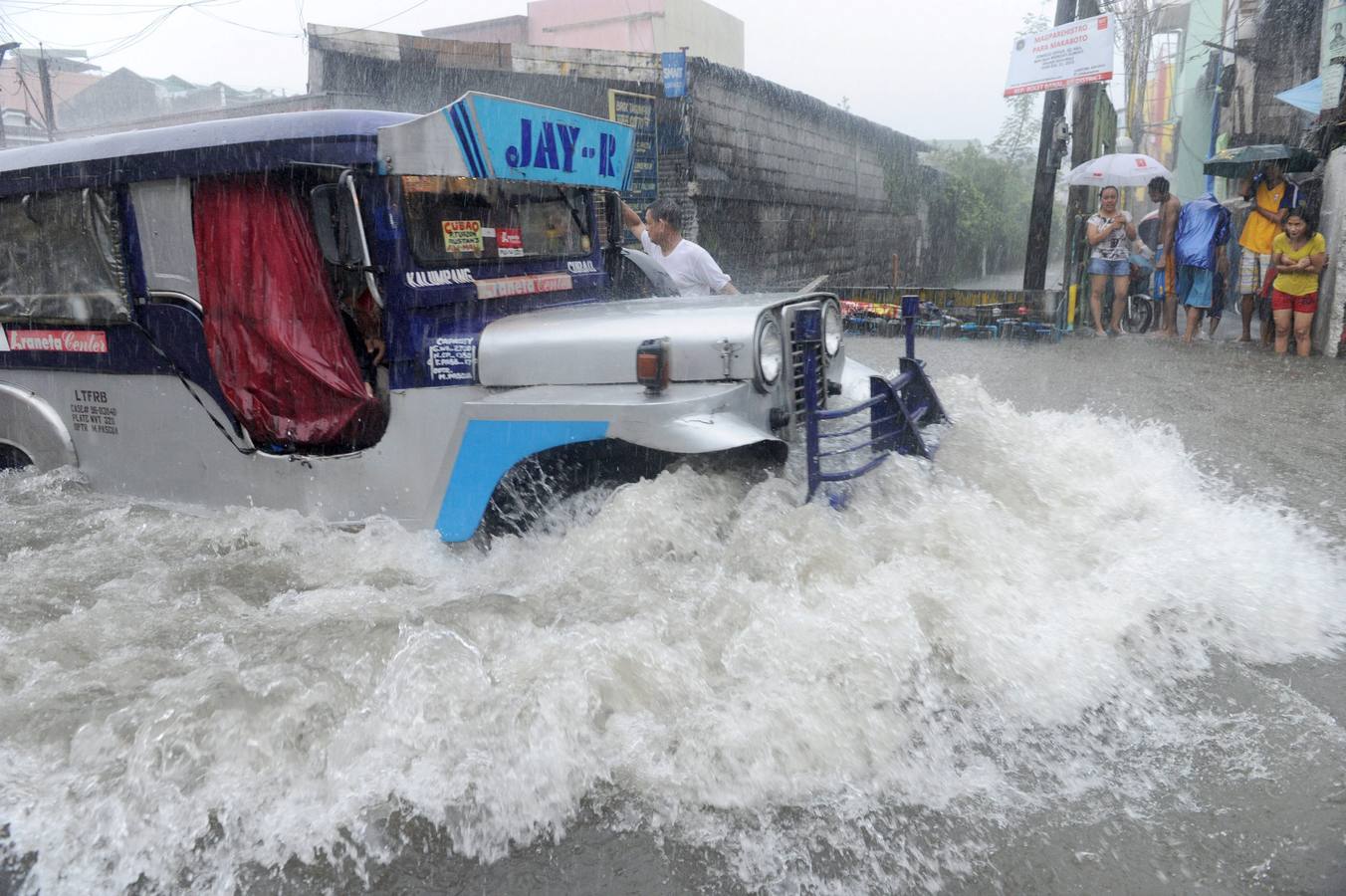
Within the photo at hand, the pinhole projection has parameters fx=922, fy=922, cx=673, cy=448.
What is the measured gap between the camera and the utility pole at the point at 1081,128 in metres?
12.8

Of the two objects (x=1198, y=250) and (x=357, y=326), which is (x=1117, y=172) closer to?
(x=1198, y=250)

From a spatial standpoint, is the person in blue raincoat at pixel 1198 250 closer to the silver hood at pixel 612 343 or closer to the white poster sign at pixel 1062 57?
the white poster sign at pixel 1062 57

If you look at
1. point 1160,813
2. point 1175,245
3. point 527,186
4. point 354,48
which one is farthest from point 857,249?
point 1160,813

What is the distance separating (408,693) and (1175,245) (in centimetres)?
1104

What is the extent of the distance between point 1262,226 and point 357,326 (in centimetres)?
1018

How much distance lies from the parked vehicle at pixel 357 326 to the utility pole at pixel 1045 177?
10.5 m

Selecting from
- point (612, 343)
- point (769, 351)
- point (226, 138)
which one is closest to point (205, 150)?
point (226, 138)

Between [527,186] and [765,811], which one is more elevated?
[527,186]

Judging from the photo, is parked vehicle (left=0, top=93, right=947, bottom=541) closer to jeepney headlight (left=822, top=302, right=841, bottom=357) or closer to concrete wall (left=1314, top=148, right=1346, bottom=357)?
jeepney headlight (left=822, top=302, right=841, bottom=357)

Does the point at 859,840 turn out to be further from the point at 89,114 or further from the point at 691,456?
the point at 89,114

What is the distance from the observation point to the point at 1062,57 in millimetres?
12602

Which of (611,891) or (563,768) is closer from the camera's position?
(611,891)

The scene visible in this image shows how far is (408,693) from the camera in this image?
2809 millimetres

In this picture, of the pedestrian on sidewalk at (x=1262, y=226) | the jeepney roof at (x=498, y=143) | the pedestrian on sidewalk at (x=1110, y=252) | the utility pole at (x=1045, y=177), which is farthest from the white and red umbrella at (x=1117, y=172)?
the jeepney roof at (x=498, y=143)
